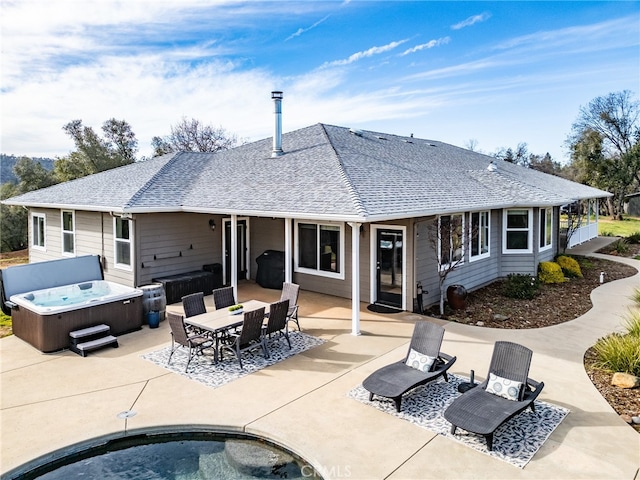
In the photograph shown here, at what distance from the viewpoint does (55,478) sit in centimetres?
511

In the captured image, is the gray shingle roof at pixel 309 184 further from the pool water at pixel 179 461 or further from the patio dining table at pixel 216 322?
the pool water at pixel 179 461

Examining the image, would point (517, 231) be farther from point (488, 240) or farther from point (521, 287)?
point (521, 287)

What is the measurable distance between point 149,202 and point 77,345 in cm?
517

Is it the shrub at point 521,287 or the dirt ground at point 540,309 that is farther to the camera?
the shrub at point 521,287

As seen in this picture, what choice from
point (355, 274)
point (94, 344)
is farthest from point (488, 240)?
point (94, 344)

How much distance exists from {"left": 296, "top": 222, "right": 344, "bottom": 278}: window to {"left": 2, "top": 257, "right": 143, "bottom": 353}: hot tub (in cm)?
540

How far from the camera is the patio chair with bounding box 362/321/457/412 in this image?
255 inches

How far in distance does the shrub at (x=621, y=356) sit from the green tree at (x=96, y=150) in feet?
122

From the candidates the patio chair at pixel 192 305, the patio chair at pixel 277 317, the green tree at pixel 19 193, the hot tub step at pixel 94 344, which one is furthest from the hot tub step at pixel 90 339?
the green tree at pixel 19 193

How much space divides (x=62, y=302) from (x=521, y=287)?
43.5 ft

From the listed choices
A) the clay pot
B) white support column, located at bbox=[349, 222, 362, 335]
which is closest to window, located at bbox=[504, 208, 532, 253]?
the clay pot

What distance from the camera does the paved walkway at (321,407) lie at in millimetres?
5168

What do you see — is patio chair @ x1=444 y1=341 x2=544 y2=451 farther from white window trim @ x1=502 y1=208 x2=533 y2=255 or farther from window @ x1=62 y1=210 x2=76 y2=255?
window @ x1=62 y1=210 x2=76 y2=255

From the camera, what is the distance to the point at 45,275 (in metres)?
11.2
